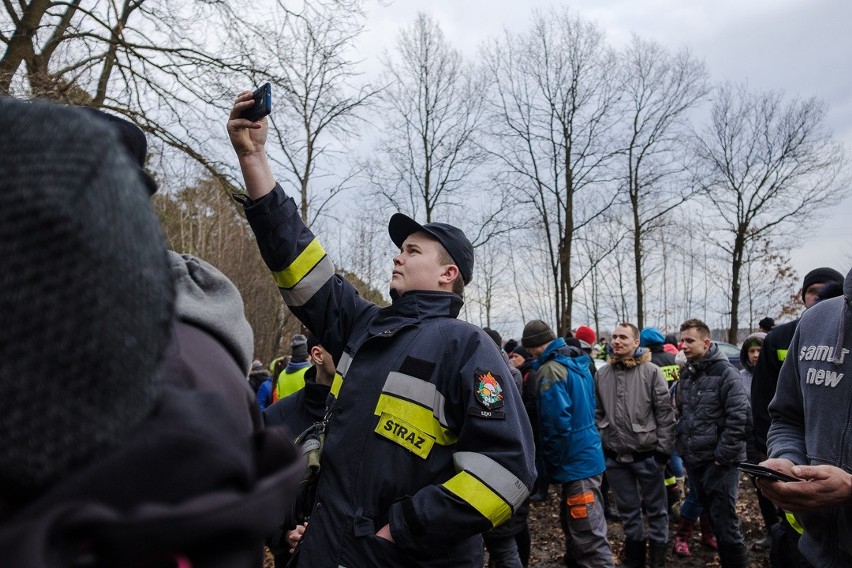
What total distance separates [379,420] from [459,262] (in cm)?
90

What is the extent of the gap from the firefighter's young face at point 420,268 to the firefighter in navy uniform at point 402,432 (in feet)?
0.74

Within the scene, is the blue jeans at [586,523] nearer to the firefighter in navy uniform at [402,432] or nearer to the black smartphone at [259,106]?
the firefighter in navy uniform at [402,432]

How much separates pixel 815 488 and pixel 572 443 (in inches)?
134

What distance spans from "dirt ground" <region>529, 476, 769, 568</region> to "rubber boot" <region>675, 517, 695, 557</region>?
66 mm

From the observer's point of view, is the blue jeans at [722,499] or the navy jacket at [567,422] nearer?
the navy jacket at [567,422]

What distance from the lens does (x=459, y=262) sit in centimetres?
297

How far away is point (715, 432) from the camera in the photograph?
19.3ft

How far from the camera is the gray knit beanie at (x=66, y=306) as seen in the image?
55 centimetres

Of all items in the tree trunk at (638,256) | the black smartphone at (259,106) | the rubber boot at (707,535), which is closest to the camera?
the black smartphone at (259,106)

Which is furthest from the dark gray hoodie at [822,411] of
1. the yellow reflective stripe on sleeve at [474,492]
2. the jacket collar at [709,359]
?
the jacket collar at [709,359]

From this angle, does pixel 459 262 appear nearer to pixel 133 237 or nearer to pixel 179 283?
pixel 179 283

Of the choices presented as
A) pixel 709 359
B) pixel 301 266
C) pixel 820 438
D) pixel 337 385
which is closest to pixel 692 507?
pixel 709 359

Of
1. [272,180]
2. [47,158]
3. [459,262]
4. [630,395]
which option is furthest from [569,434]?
[47,158]

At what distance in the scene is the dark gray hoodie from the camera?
230 centimetres
